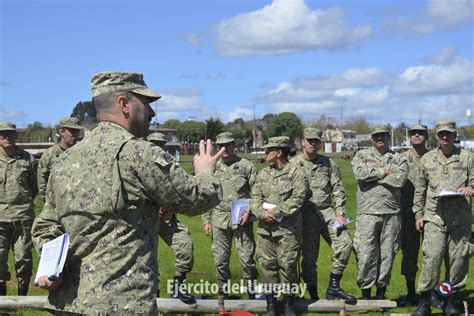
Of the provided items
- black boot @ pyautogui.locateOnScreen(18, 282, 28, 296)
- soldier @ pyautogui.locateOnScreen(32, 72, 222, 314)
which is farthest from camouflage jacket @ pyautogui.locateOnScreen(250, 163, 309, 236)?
soldier @ pyautogui.locateOnScreen(32, 72, 222, 314)

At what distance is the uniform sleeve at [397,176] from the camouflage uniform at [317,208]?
2.34 feet

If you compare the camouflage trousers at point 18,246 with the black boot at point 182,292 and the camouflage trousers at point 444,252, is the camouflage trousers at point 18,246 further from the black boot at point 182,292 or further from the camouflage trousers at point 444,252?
the camouflage trousers at point 444,252

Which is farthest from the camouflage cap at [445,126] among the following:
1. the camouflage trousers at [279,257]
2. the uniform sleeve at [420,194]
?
the camouflage trousers at [279,257]

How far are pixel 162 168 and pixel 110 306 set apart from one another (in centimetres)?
82

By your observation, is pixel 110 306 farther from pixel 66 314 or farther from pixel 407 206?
pixel 407 206

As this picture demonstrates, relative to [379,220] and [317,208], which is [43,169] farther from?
[379,220]

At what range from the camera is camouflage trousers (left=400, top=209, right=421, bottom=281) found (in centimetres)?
955

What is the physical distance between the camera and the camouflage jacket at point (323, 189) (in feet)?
30.2

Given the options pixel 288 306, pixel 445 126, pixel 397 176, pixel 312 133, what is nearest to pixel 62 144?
pixel 312 133

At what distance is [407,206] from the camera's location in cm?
966

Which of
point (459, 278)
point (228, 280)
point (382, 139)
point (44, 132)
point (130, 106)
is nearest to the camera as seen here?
point (130, 106)

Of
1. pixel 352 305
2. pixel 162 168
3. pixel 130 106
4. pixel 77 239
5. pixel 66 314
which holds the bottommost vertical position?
pixel 352 305

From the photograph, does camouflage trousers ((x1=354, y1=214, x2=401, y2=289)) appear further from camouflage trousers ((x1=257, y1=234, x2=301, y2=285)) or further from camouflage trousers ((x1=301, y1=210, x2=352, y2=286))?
camouflage trousers ((x1=257, y1=234, x2=301, y2=285))

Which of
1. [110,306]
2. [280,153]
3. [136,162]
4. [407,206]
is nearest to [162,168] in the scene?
[136,162]
